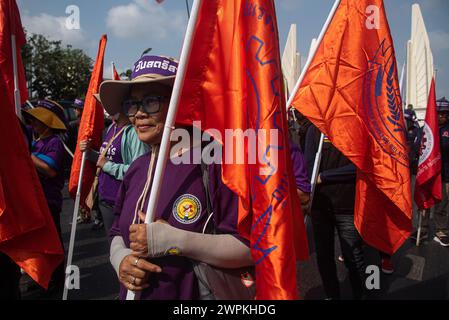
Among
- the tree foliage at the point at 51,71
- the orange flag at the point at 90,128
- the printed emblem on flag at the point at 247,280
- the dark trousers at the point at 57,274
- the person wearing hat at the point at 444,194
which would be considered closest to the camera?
the printed emblem on flag at the point at 247,280

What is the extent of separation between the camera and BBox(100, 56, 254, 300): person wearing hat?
52.5 inches

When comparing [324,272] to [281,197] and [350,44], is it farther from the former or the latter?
[281,197]

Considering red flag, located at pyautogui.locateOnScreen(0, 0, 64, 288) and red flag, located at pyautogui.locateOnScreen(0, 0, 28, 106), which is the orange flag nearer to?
red flag, located at pyautogui.locateOnScreen(0, 0, 28, 106)

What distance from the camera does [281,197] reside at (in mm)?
1348

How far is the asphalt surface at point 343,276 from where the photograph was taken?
142 inches

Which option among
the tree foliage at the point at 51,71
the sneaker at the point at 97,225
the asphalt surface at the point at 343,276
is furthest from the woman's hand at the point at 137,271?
the tree foliage at the point at 51,71

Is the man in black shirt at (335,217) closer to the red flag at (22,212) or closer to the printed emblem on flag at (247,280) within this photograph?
the printed emblem on flag at (247,280)

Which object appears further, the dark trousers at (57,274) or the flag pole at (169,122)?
the dark trousers at (57,274)

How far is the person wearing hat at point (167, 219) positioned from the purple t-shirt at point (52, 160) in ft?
7.24

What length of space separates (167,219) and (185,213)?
0.08 m

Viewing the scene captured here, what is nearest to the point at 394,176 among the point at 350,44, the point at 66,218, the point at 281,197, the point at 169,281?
the point at 350,44

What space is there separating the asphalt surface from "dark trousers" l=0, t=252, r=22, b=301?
1538 mm

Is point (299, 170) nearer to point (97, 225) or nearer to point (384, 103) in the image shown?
Answer: point (384, 103)

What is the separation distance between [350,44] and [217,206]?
2041 millimetres
